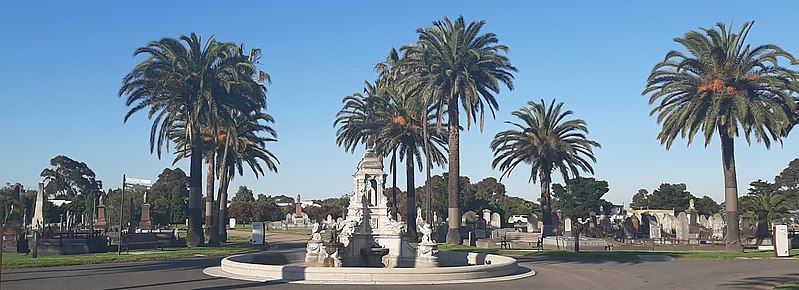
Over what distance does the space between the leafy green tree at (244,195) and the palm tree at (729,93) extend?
106 meters

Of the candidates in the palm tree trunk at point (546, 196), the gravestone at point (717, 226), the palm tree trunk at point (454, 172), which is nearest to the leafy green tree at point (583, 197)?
the gravestone at point (717, 226)

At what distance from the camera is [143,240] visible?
4419 cm

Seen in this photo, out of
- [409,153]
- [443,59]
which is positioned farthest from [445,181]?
[443,59]

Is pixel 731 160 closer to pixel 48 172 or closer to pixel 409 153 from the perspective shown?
pixel 409 153

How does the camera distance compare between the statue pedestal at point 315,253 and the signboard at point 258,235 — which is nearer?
the statue pedestal at point 315,253

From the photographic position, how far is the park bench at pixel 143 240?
42.8 meters

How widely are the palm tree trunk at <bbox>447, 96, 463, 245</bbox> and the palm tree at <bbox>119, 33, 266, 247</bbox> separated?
12953 millimetres

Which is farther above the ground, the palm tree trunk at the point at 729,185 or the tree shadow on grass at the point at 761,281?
the palm tree trunk at the point at 729,185

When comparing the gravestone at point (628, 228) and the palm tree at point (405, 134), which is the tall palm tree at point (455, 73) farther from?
the gravestone at point (628, 228)

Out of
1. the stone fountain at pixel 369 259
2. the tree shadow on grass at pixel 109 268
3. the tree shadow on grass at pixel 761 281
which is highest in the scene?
the stone fountain at pixel 369 259

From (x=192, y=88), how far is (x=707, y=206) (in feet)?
259

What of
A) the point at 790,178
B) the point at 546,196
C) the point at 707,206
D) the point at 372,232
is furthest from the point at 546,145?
the point at 790,178

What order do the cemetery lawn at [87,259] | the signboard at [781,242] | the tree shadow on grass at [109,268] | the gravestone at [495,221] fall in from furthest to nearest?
the gravestone at [495,221]
the signboard at [781,242]
the cemetery lawn at [87,259]
the tree shadow on grass at [109,268]

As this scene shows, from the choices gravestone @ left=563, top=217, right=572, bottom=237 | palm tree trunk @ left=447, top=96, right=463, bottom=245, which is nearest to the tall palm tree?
palm tree trunk @ left=447, top=96, right=463, bottom=245
